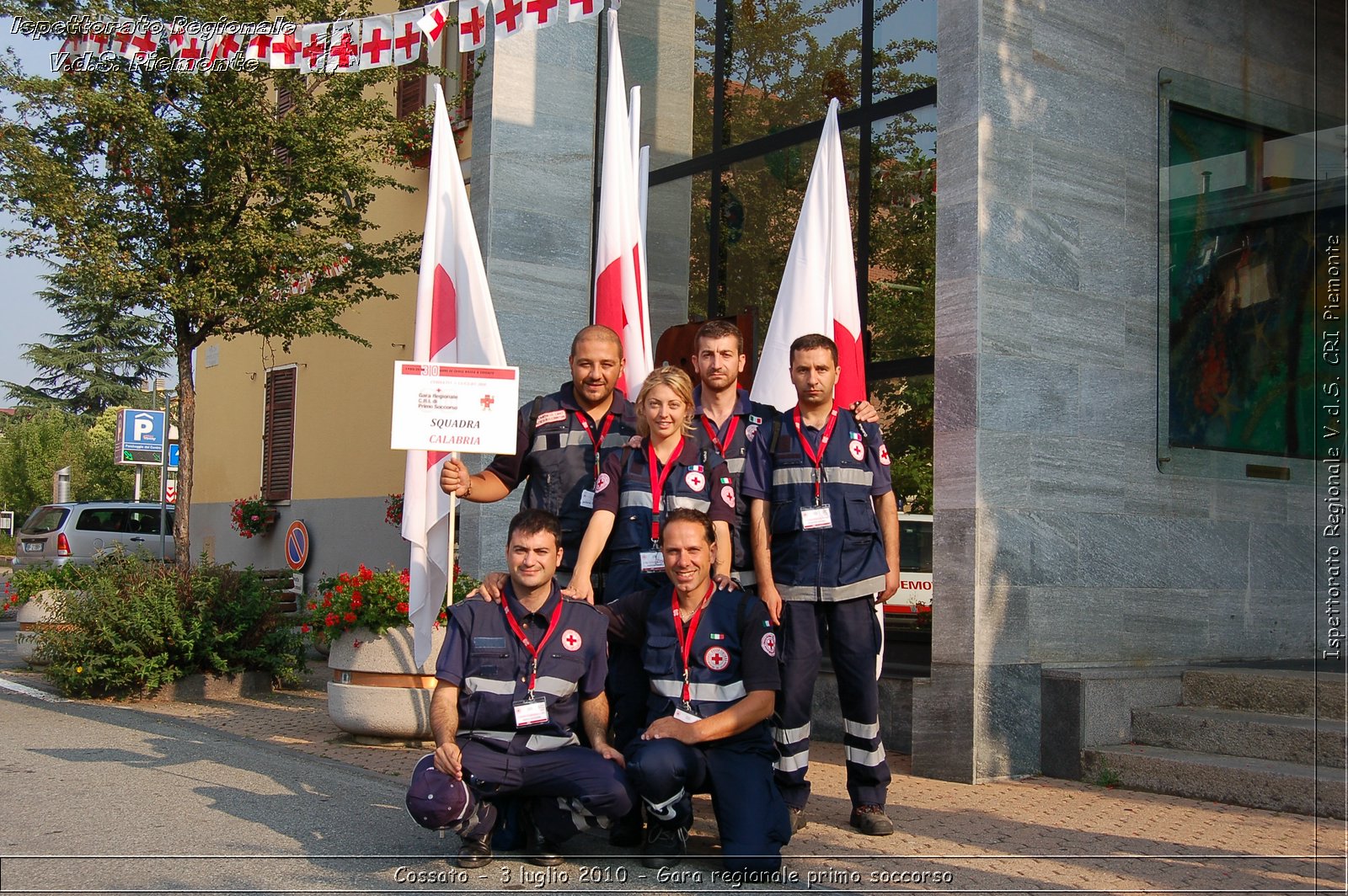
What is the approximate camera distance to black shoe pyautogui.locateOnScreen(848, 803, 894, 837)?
19.3 ft

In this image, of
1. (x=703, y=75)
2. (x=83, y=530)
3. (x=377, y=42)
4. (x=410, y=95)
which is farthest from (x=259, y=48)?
(x=83, y=530)

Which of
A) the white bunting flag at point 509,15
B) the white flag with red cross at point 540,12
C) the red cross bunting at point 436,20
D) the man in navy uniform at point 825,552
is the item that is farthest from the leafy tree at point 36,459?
the man in navy uniform at point 825,552

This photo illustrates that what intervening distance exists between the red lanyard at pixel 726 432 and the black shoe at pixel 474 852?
1995 millimetres

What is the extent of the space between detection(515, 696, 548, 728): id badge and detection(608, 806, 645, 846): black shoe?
55 cm

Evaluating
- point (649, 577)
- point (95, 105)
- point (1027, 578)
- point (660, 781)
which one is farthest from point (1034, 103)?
point (95, 105)

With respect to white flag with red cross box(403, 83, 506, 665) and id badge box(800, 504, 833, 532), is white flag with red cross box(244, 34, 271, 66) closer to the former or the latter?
white flag with red cross box(403, 83, 506, 665)

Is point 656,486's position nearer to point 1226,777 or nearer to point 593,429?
point 593,429

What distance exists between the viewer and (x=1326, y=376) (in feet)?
30.1

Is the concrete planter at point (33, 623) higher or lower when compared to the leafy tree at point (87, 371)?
lower

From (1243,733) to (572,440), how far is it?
391 cm

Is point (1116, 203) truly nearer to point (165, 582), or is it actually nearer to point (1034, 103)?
point (1034, 103)

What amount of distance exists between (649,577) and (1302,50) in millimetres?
7085

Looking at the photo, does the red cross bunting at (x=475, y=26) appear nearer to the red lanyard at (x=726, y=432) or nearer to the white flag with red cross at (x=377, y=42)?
the white flag with red cross at (x=377, y=42)

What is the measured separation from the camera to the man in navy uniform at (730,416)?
6.00 metres
